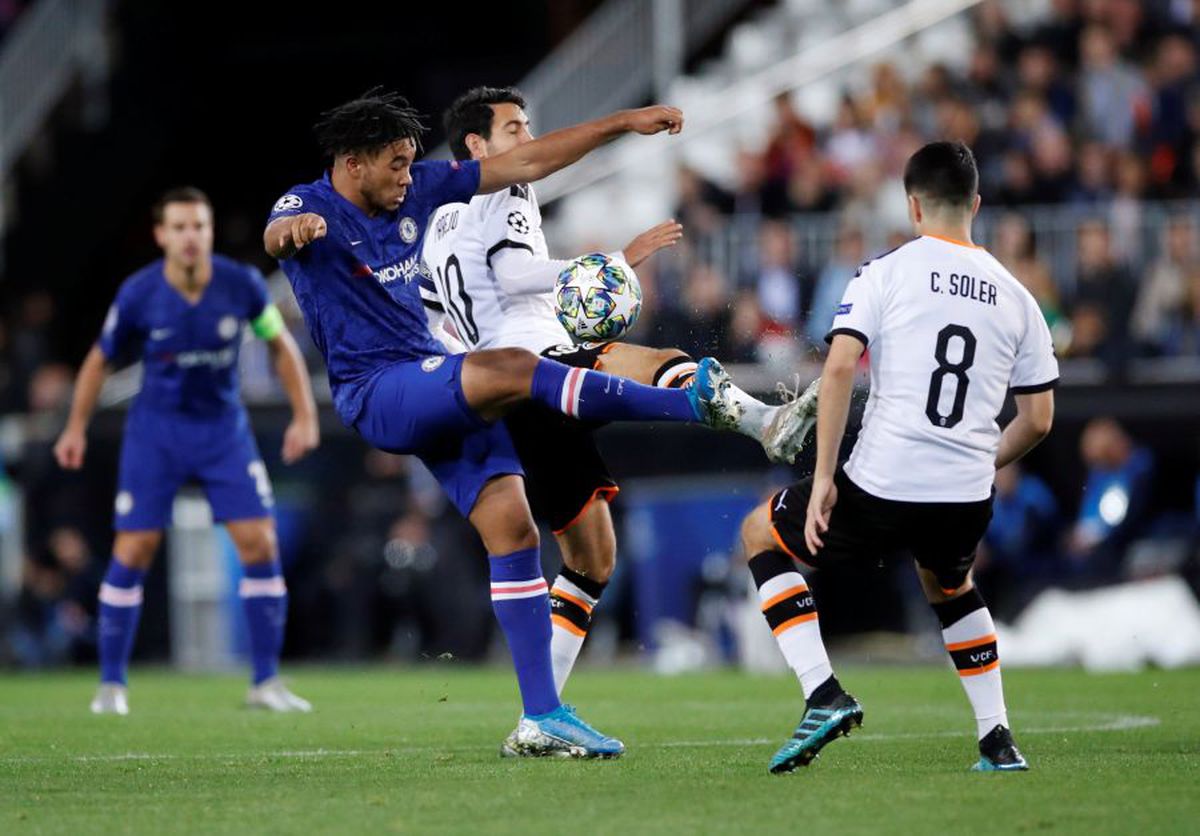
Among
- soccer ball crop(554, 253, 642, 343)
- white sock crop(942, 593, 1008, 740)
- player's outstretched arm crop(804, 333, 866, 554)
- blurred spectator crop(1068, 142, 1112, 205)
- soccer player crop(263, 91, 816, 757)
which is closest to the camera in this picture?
player's outstretched arm crop(804, 333, 866, 554)

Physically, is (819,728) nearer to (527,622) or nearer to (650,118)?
(527,622)

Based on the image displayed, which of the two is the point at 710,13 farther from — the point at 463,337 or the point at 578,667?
the point at 463,337

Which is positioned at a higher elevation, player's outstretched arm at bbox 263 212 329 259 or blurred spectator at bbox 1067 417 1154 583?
player's outstretched arm at bbox 263 212 329 259

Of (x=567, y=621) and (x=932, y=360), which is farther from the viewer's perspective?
(x=567, y=621)

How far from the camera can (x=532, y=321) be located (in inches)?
317

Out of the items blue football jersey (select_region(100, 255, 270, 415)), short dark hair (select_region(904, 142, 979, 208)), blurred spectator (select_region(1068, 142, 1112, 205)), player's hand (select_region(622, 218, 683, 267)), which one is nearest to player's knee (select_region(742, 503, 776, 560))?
short dark hair (select_region(904, 142, 979, 208))

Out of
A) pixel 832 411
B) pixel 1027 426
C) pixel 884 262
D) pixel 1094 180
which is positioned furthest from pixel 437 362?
pixel 1094 180

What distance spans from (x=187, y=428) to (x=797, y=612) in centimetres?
502

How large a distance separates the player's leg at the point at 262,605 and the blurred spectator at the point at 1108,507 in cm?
626

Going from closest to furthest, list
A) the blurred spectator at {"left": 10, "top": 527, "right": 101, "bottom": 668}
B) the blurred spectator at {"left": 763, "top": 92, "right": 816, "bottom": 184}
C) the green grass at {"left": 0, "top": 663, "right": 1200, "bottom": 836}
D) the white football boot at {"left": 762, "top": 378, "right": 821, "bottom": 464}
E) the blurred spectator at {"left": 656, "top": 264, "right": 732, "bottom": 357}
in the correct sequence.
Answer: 1. the green grass at {"left": 0, "top": 663, "right": 1200, "bottom": 836}
2. the white football boot at {"left": 762, "top": 378, "right": 821, "bottom": 464}
3. the blurred spectator at {"left": 656, "top": 264, "right": 732, "bottom": 357}
4. the blurred spectator at {"left": 10, "top": 527, "right": 101, "bottom": 668}
5. the blurred spectator at {"left": 763, "top": 92, "right": 816, "bottom": 184}

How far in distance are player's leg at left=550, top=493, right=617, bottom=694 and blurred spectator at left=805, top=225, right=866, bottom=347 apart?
639 centimetres

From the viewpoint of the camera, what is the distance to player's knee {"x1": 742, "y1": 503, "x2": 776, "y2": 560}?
6.79 metres

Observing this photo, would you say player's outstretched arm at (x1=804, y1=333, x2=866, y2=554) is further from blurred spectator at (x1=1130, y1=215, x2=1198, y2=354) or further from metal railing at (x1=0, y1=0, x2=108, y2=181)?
metal railing at (x1=0, y1=0, x2=108, y2=181)

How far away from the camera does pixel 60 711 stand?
10.7 meters
